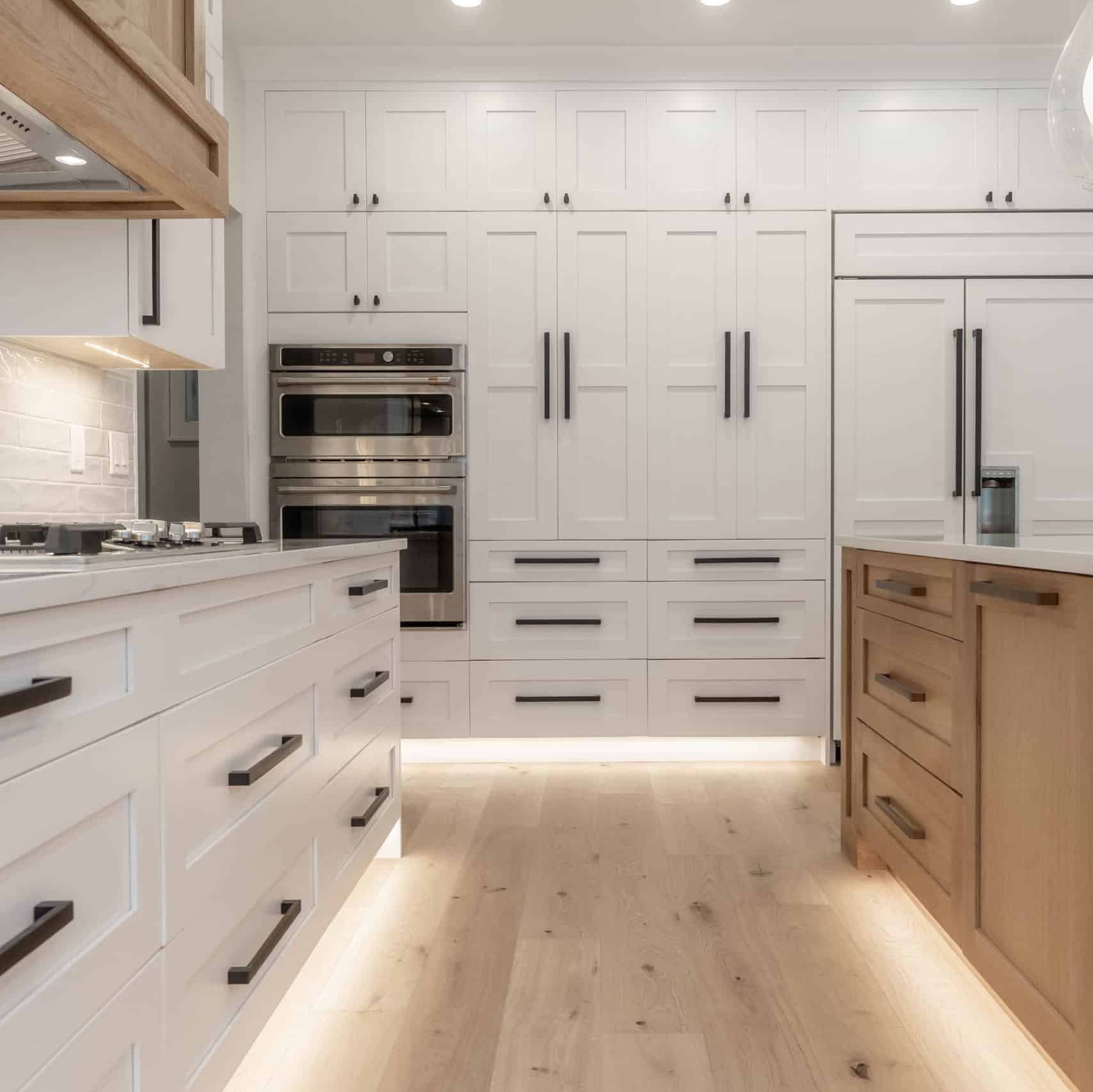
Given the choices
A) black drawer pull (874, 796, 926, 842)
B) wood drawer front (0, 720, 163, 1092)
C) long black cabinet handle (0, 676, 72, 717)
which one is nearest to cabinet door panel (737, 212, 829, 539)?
black drawer pull (874, 796, 926, 842)

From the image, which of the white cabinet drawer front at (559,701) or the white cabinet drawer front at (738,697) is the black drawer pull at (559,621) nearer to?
the white cabinet drawer front at (559,701)

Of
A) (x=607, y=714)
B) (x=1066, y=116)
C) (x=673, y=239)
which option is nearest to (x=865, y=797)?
(x=607, y=714)

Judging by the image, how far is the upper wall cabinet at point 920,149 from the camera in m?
3.53

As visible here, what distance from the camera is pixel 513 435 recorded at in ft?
11.6

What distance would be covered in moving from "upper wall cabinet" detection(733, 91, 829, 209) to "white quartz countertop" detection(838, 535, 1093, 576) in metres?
1.86

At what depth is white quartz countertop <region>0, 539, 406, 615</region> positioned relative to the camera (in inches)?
31.2

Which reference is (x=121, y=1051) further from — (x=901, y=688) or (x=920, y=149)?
(x=920, y=149)

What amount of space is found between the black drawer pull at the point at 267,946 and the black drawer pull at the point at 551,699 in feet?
6.36

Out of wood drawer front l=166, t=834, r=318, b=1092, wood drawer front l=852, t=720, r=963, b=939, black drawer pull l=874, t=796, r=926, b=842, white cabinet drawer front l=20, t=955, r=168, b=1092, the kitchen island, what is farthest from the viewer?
black drawer pull l=874, t=796, r=926, b=842

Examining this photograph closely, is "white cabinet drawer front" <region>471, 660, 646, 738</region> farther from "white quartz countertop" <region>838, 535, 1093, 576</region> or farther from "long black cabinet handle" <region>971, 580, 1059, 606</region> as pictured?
"long black cabinet handle" <region>971, 580, 1059, 606</region>

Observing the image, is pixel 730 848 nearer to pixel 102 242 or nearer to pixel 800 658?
pixel 800 658

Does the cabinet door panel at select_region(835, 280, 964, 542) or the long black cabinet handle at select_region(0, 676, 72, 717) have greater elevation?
the cabinet door panel at select_region(835, 280, 964, 542)

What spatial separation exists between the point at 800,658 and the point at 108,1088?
9.68 feet

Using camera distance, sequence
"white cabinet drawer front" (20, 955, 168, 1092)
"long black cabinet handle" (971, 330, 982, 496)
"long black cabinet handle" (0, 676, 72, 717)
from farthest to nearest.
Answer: "long black cabinet handle" (971, 330, 982, 496), "white cabinet drawer front" (20, 955, 168, 1092), "long black cabinet handle" (0, 676, 72, 717)
